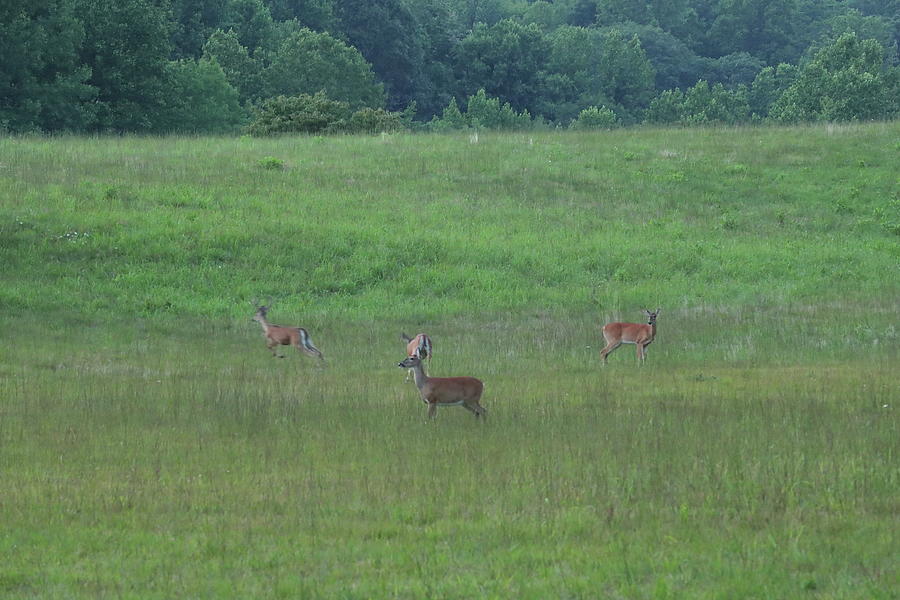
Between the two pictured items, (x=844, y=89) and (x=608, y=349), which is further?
(x=844, y=89)

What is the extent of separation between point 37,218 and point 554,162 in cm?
1628

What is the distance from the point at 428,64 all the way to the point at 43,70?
44.2 metres

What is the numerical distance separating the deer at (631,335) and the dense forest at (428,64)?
30.7 metres

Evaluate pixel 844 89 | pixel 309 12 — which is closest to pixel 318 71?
pixel 309 12

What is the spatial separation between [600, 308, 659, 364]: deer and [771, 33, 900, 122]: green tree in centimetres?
5508

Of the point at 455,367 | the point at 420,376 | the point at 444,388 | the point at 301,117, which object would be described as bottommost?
the point at 455,367

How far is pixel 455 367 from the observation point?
18391 millimetres

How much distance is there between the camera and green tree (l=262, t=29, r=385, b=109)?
69250 mm

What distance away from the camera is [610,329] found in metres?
19.2

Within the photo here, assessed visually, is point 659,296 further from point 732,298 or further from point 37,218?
point 37,218

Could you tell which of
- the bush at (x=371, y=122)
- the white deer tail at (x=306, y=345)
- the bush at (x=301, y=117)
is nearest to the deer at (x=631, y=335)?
the white deer tail at (x=306, y=345)

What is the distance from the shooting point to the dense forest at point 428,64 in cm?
5409

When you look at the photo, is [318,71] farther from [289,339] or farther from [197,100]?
[289,339]

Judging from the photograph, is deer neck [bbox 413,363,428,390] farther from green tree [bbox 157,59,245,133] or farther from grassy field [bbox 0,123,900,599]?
green tree [bbox 157,59,245,133]
